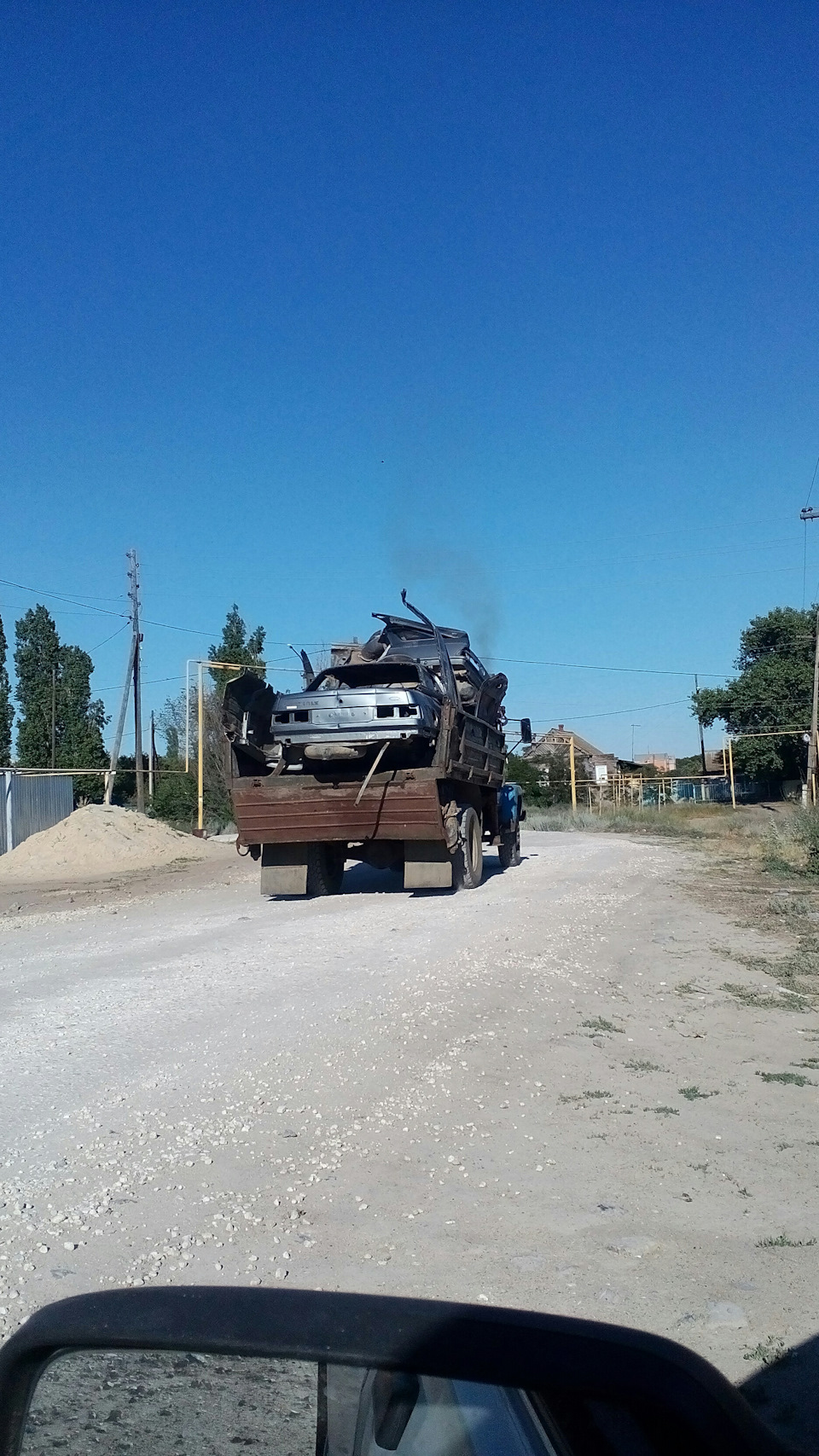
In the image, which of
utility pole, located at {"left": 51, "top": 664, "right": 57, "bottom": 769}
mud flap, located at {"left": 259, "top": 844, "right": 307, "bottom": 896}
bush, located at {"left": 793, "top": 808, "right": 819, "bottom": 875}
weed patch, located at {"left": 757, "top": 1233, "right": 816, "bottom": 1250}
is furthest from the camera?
utility pole, located at {"left": 51, "top": 664, "right": 57, "bottom": 769}

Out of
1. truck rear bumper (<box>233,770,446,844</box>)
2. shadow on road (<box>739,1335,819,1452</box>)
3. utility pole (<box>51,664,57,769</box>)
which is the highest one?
utility pole (<box>51,664,57,769</box>)

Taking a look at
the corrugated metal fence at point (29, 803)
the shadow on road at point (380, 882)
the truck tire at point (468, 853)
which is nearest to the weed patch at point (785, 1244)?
the truck tire at point (468, 853)

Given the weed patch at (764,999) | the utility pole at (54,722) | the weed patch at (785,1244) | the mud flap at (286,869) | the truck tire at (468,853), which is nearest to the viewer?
the weed patch at (785,1244)

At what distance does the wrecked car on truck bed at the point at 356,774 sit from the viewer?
13.5 meters

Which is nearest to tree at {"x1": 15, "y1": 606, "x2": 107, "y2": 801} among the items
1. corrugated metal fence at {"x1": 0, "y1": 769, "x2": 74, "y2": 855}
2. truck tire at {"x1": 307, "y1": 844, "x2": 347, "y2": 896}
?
corrugated metal fence at {"x1": 0, "y1": 769, "x2": 74, "y2": 855}

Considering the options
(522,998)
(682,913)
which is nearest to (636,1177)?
(522,998)

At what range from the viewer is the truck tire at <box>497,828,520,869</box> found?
19109mm

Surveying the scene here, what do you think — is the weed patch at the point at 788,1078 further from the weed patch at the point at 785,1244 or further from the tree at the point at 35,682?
the tree at the point at 35,682

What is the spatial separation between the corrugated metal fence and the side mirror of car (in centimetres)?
2941

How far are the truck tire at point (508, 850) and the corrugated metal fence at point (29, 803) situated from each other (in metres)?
15.6

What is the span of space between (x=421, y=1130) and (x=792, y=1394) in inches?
92.2

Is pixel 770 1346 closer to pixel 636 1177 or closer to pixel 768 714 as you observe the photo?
pixel 636 1177

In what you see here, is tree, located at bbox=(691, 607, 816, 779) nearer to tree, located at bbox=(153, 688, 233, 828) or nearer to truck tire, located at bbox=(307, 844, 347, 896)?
tree, located at bbox=(153, 688, 233, 828)

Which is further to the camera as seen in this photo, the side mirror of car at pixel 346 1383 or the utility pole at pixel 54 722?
the utility pole at pixel 54 722
